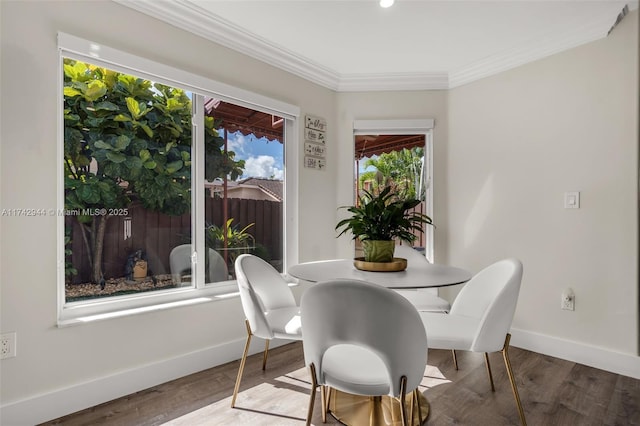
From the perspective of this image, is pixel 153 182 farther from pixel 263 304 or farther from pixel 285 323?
pixel 285 323

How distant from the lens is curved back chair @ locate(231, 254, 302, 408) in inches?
72.4

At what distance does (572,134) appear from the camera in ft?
8.58

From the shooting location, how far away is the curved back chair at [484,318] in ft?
5.38

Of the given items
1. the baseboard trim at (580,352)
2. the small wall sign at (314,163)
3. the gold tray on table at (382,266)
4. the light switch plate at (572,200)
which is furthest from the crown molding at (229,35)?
the baseboard trim at (580,352)

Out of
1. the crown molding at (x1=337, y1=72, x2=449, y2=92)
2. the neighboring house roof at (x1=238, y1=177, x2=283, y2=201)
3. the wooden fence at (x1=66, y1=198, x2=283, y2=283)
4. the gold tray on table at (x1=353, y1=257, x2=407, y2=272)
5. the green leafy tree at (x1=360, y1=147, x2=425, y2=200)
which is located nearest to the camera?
the gold tray on table at (x1=353, y1=257, x2=407, y2=272)

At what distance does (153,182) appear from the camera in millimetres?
2334

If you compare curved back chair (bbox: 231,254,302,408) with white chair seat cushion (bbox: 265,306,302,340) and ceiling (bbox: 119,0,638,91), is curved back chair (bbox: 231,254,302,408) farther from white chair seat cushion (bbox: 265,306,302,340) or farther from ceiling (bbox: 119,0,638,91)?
ceiling (bbox: 119,0,638,91)

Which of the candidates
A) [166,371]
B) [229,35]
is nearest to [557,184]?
[229,35]

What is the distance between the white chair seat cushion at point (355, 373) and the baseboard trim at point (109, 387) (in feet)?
4.20

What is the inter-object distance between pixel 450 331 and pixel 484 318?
8.5 inches

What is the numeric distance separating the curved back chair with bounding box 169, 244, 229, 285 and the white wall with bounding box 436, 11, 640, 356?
211 centimetres

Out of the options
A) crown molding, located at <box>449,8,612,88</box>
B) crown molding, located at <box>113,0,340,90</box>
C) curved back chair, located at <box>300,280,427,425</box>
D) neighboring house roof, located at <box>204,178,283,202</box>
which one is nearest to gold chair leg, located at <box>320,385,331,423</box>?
curved back chair, located at <box>300,280,427,425</box>

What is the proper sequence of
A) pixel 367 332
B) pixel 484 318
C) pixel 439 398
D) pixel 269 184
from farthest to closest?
pixel 269 184, pixel 439 398, pixel 484 318, pixel 367 332

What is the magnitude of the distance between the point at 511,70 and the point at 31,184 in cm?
342
